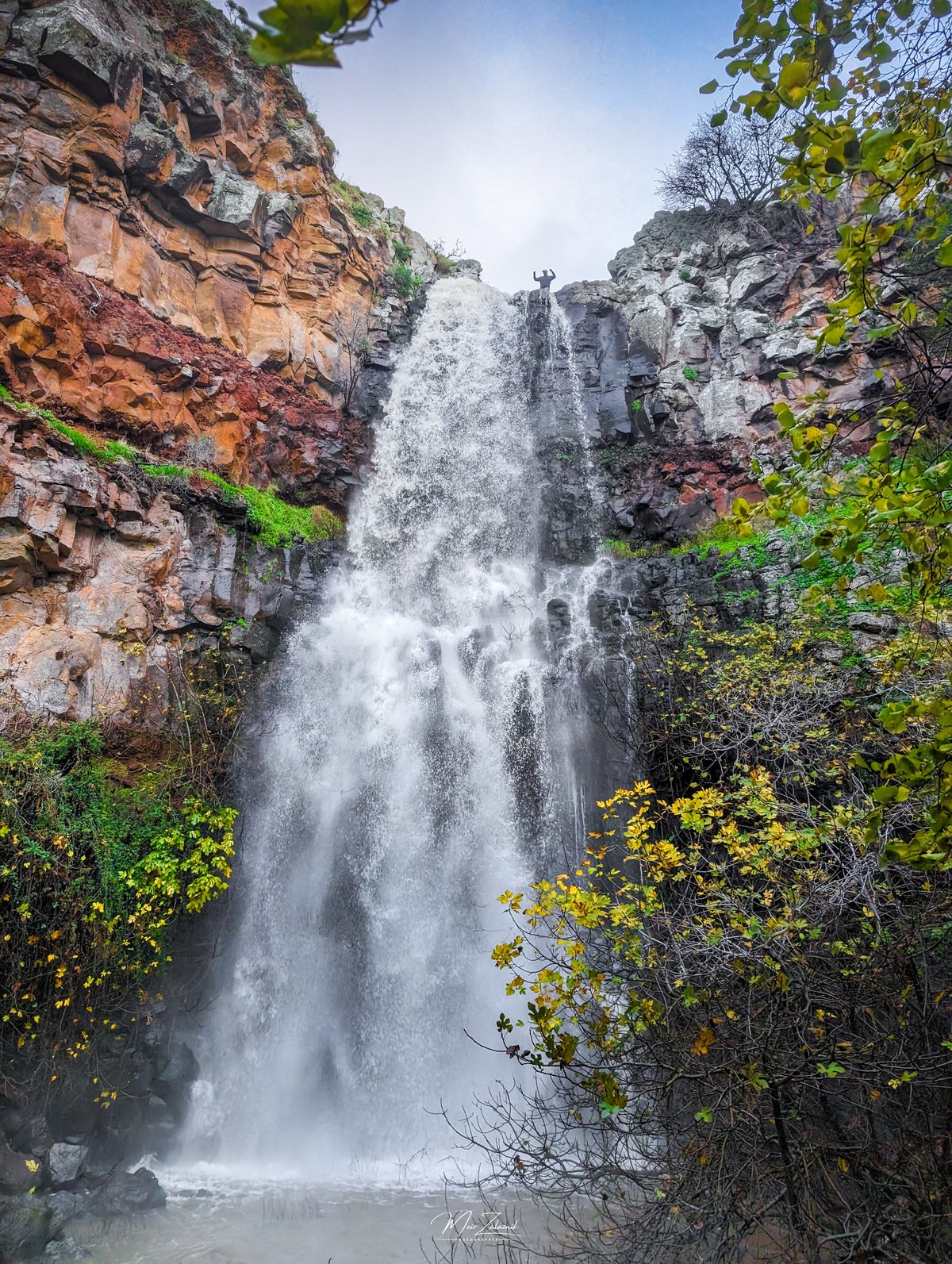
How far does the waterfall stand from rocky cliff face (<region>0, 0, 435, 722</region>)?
1.81 meters

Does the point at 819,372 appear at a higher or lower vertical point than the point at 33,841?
higher

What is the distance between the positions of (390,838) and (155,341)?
1033cm

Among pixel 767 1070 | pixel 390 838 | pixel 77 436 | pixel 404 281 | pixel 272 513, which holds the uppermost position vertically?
pixel 404 281

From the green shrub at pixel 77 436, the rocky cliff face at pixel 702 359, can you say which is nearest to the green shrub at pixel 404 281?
the rocky cliff face at pixel 702 359

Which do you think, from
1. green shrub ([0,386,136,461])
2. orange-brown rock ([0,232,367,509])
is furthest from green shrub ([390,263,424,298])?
green shrub ([0,386,136,461])

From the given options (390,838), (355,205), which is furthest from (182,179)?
(390,838)

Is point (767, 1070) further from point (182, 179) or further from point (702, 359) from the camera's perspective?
point (182, 179)

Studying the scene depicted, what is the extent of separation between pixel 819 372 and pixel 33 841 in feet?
54.7

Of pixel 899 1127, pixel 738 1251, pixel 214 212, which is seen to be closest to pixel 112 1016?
pixel 738 1251

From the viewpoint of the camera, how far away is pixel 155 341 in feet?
41.3

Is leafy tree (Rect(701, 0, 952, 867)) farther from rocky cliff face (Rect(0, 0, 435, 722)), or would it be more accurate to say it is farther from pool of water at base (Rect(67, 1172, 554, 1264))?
rocky cliff face (Rect(0, 0, 435, 722))

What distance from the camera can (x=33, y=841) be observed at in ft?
23.9

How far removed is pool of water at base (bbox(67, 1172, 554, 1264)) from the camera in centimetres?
597

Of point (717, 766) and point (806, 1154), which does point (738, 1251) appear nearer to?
point (806, 1154)
